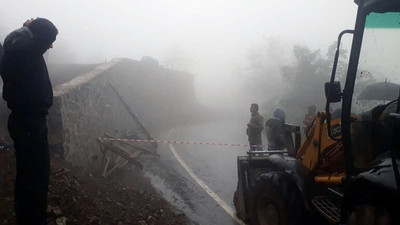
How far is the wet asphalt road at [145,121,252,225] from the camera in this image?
6566mm

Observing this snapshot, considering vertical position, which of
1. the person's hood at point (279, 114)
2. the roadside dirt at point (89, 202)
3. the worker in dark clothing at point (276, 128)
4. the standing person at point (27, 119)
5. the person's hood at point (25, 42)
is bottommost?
the roadside dirt at point (89, 202)

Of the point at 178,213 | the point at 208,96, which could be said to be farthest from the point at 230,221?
the point at 208,96

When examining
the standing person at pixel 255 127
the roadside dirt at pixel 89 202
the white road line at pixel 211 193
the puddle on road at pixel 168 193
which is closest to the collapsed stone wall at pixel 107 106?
the roadside dirt at pixel 89 202

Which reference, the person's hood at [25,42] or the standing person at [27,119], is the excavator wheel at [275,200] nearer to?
the standing person at [27,119]

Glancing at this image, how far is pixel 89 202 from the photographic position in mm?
5379

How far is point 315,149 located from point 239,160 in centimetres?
192

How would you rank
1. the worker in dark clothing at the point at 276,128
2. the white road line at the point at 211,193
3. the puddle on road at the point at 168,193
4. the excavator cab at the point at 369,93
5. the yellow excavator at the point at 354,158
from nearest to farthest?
the yellow excavator at the point at 354,158 → the excavator cab at the point at 369,93 → the white road line at the point at 211,193 → the puddle on road at the point at 168,193 → the worker in dark clothing at the point at 276,128

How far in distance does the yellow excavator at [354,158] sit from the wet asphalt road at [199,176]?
1451 millimetres

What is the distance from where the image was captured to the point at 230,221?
6.01 m

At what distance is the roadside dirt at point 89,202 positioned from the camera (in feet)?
15.3

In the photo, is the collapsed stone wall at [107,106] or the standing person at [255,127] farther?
the standing person at [255,127]

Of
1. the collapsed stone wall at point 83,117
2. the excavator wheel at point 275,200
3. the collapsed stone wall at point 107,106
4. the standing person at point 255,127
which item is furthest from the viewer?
the standing person at point 255,127

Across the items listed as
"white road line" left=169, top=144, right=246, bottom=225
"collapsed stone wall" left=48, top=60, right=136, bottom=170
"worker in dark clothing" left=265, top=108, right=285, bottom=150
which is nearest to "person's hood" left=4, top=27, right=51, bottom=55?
"collapsed stone wall" left=48, top=60, right=136, bottom=170

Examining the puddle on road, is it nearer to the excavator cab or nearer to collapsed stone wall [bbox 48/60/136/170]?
collapsed stone wall [bbox 48/60/136/170]
